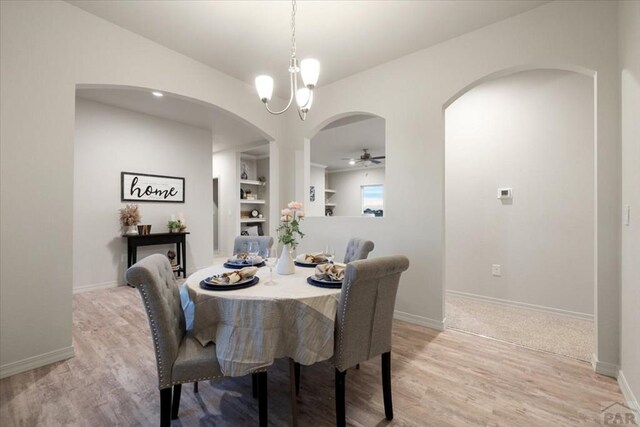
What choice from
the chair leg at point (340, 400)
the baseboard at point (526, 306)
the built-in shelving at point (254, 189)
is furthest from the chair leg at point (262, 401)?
the built-in shelving at point (254, 189)

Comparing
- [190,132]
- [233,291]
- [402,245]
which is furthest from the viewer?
[190,132]

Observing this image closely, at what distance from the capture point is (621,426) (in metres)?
1.58

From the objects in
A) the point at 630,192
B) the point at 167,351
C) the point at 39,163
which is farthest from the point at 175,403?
the point at 630,192

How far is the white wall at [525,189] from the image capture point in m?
3.09

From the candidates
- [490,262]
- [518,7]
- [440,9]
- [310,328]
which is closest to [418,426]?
[310,328]

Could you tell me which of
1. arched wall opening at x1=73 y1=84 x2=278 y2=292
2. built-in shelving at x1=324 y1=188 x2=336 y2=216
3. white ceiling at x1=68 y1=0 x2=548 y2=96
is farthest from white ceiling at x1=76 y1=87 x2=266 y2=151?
built-in shelving at x1=324 y1=188 x2=336 y2=216

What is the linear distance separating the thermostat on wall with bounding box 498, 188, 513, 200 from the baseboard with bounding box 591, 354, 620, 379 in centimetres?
187

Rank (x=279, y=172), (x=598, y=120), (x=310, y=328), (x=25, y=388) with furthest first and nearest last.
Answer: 1. (x=279, y=172)
2. (x=598, y=120)
3. (x=25, y=388)
4. (x=310, y=328)

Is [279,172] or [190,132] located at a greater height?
[190,132]

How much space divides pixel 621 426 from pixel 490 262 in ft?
7.11

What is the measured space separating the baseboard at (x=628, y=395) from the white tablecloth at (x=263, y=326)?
179 cm

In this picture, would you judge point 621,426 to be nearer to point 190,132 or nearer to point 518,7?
point 518,7

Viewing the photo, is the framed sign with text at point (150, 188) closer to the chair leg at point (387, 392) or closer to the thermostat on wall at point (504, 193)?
the chair leg at point (387, 392)

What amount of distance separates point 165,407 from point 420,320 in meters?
2.41
